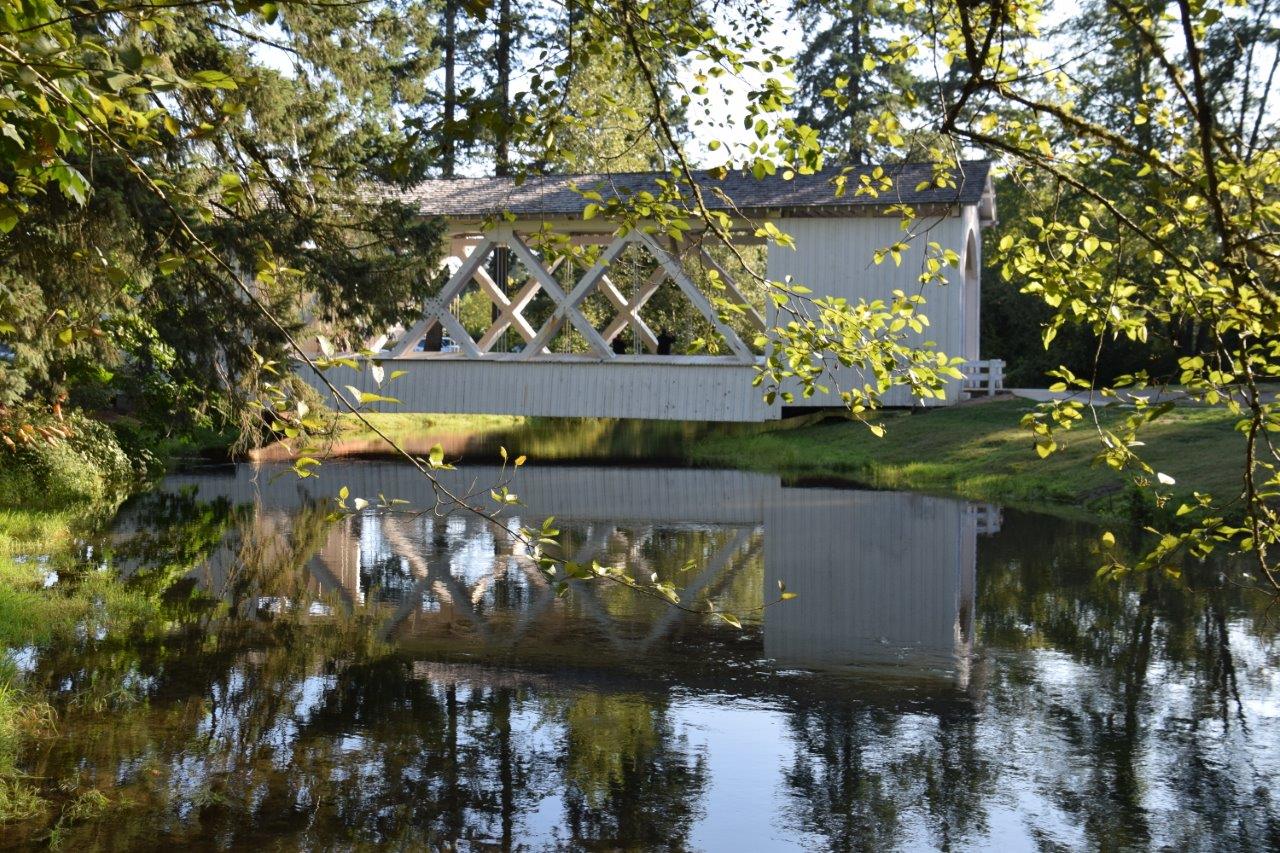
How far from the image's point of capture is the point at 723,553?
11.9m

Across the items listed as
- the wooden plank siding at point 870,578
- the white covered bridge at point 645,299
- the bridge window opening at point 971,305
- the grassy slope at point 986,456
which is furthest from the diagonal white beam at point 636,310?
the wooden plank siding at point 870,578

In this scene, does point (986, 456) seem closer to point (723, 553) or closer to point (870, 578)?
point (723, 553)

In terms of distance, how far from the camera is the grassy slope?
50.2 ft

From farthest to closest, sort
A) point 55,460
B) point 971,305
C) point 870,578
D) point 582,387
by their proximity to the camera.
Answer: point 971,305 → point 582,387 → point 55,460 → point 870,578

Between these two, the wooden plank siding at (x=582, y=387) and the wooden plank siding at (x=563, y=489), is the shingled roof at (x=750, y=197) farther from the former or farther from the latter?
the wooden plank siding at (x=563, y=489)

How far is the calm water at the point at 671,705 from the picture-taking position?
508 cm

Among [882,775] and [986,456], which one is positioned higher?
[986,456]

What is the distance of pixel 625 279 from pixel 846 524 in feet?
63.5

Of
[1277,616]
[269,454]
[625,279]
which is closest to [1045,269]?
[1277,616]

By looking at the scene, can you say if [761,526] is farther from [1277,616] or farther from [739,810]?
[739,810]

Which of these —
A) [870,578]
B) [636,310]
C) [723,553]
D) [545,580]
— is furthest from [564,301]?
[870,578]

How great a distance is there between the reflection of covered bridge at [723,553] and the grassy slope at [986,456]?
1167mm

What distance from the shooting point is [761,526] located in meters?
13.8

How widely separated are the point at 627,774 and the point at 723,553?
633cm
